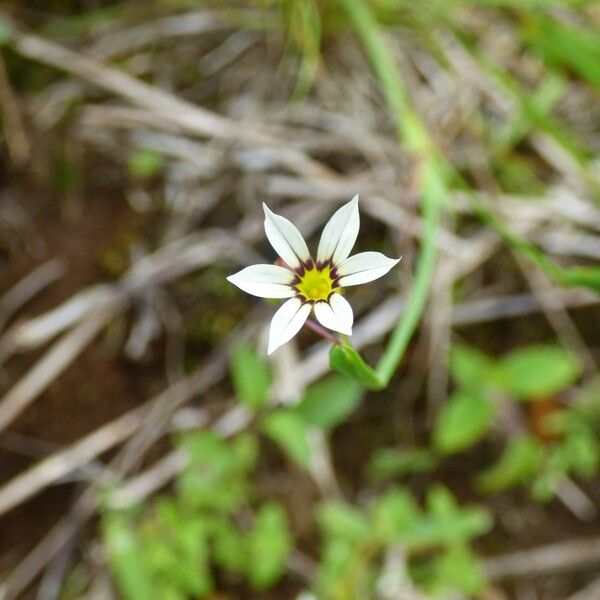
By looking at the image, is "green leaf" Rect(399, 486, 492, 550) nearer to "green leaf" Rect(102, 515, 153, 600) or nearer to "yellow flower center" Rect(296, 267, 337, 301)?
"green leaf" Rect(102, 515, 153, 600)

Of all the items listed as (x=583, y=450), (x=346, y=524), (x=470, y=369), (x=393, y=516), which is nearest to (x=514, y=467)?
(x=583, y=450)

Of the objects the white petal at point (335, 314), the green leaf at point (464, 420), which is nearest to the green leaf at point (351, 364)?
the white petal at point (335, 314)

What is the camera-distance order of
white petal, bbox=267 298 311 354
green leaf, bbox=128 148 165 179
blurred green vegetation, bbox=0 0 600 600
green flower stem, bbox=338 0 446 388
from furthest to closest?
green leaf, bbox=128 148 165 179, blurred green vegetation, bbox=0 0 600 600, green flower stem, bbox=338 0 446 388, white petal, bbox=267 298 311 354

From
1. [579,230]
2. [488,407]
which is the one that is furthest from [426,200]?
[579,230]

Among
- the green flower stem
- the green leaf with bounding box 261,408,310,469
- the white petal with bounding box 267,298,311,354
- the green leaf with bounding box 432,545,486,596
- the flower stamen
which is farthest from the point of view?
the green leaf with bounding box 432,545,486,596

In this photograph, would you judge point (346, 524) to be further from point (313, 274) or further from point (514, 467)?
point (313, 274)

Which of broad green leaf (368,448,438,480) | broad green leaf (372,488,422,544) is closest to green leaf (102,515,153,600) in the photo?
broad green leaf (372,488,422,544)

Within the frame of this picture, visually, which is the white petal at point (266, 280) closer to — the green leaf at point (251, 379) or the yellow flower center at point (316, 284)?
the yellow flower center at point (316, 284)
